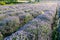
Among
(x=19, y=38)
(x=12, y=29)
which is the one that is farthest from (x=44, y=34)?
(x=19, y=38)

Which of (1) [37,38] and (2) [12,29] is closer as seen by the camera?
(1) [37,38]

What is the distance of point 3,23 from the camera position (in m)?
2.81

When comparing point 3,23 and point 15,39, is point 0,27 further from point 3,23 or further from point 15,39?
point 15,39

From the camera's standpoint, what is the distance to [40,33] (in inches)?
109

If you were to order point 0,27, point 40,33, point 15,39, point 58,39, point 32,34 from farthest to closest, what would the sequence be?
1. point 58,39
2. point 40,33
3. point 0,27
4. point 32,34
5. point 15,39

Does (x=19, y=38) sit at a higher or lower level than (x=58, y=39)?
higher

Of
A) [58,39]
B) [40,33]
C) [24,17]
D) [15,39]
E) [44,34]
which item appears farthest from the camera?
[24,17]

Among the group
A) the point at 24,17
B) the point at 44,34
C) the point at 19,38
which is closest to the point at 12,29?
the point at 44,34

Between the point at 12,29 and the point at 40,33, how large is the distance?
0.46m

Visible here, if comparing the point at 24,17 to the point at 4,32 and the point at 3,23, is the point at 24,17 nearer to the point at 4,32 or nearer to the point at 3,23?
the point at 3,23

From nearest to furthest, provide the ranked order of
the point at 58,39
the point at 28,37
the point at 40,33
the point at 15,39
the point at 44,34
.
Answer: the point at 15,39, the point at 28,37, the point at 40,33, the point at 44,34, the point at 58,39

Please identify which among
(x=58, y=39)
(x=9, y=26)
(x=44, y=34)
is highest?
(x=9, y=26)

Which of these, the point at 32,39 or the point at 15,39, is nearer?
the point at 15,39

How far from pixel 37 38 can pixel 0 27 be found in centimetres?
57
